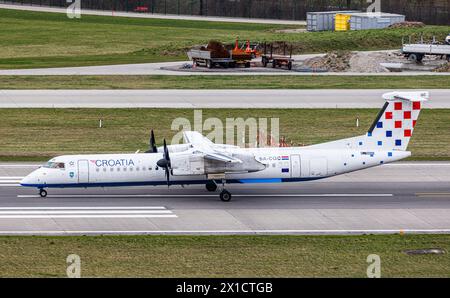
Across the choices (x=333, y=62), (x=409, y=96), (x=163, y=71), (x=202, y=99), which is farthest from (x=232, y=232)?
(x=333, y=62)

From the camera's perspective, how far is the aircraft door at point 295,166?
44000mm

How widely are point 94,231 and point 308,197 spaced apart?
37.6 feet

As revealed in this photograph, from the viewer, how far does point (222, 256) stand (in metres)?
34.8

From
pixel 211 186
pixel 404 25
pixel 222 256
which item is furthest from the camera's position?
pixel 404 25

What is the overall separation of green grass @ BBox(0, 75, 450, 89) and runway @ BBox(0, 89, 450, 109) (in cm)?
235


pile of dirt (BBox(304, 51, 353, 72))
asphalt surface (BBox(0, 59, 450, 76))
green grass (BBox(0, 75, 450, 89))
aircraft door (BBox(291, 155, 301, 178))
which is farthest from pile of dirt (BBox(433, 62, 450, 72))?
aircraft door (BBox(291, 155, 301, 178))

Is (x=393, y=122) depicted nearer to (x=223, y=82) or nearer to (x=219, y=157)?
(x=219, y=157)

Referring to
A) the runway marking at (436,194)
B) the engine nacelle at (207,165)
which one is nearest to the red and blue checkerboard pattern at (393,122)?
the runway marking at (436,194)

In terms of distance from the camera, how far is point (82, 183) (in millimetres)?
44062

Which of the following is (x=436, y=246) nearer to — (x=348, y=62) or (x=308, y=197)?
(x=308, y=197)

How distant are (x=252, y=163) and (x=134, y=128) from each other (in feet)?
63.8

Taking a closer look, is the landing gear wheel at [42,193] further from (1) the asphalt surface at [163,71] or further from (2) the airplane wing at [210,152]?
(1) the asphalt surface at [163,71]
